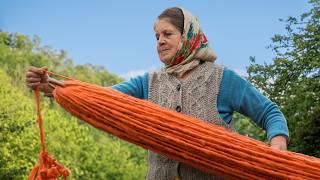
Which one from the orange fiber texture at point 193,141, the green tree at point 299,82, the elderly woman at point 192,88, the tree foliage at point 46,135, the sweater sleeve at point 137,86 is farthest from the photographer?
the tree foliage at point 46,135

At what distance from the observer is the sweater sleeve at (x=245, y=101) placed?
298 centimetres

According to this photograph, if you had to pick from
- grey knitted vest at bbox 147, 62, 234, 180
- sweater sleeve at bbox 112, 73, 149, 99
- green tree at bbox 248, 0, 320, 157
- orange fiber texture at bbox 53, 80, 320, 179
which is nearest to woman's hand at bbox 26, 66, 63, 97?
orange fiber texture at bbox 53, 80, 320, 179

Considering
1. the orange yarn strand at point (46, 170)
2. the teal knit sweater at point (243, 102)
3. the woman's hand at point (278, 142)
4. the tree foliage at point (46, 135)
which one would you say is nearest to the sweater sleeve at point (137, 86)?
the teal knit sweater at point (243, 102)

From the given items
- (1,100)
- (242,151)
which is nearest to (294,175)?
(242,151)

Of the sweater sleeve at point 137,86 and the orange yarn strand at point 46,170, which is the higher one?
the sweater sleeve at point 137,86

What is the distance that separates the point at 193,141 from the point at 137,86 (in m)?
0.70

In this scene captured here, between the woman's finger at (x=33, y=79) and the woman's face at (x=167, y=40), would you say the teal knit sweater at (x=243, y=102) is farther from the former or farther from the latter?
the woman's finger at (x=33, y=79)

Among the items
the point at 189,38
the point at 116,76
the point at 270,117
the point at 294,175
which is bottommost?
the point at 116,76

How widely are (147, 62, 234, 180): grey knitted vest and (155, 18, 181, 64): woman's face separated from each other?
132 millimetres

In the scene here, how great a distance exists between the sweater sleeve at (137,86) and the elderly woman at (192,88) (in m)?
0.02

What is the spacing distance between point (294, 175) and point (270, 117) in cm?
43

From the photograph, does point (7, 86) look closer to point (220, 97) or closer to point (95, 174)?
point (95, 174)

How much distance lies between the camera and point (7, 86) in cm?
2878

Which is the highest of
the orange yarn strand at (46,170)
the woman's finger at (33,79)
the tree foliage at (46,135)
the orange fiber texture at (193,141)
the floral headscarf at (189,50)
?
the floral headscarf at (189,50)
